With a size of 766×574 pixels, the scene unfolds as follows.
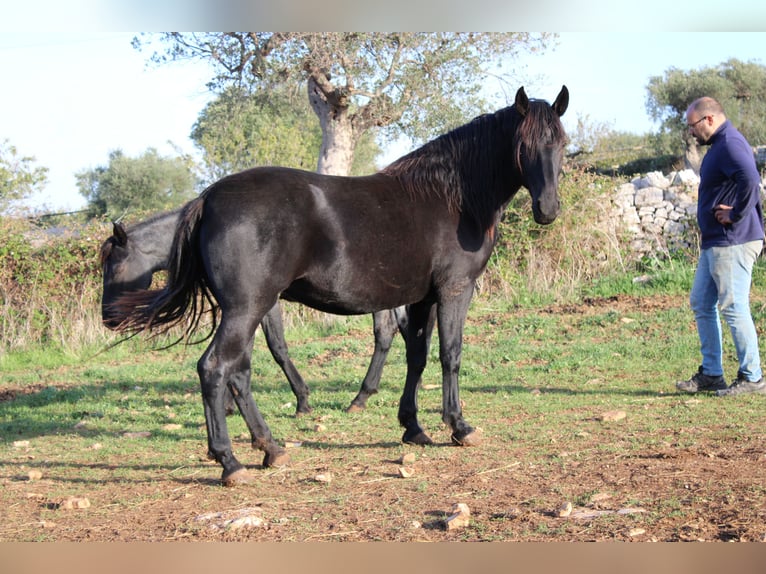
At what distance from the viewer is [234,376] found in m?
5.16

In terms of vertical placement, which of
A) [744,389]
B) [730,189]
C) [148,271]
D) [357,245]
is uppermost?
[730,189]

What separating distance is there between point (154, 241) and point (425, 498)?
4588mm

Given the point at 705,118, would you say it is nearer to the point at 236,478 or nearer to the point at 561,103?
the point at 561,103

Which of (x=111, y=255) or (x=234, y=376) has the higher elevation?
(x=111, y=255)

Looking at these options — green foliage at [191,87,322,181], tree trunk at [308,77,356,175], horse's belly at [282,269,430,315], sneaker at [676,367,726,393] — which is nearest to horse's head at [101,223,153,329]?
horse's belly at [282,269,430,315]

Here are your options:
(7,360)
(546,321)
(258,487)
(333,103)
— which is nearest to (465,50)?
(333,103)

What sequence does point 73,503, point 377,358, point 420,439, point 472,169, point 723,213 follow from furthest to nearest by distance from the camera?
point 377,358
point 723,213
point 420,439
point 472,169
point 73,503

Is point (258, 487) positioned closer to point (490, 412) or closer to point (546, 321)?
point (490, 412)

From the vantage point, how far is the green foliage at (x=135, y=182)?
149 ft

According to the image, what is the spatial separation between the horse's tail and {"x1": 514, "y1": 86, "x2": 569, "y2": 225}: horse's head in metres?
2.24

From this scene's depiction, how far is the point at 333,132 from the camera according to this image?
58.5ft

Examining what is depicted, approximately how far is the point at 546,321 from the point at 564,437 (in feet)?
18.1

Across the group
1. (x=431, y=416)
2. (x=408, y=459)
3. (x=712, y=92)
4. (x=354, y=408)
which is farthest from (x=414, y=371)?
(x=712, y=92)

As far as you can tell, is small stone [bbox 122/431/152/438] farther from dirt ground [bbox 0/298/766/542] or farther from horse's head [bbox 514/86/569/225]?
horse's head [bbox 514/86/569/225]
